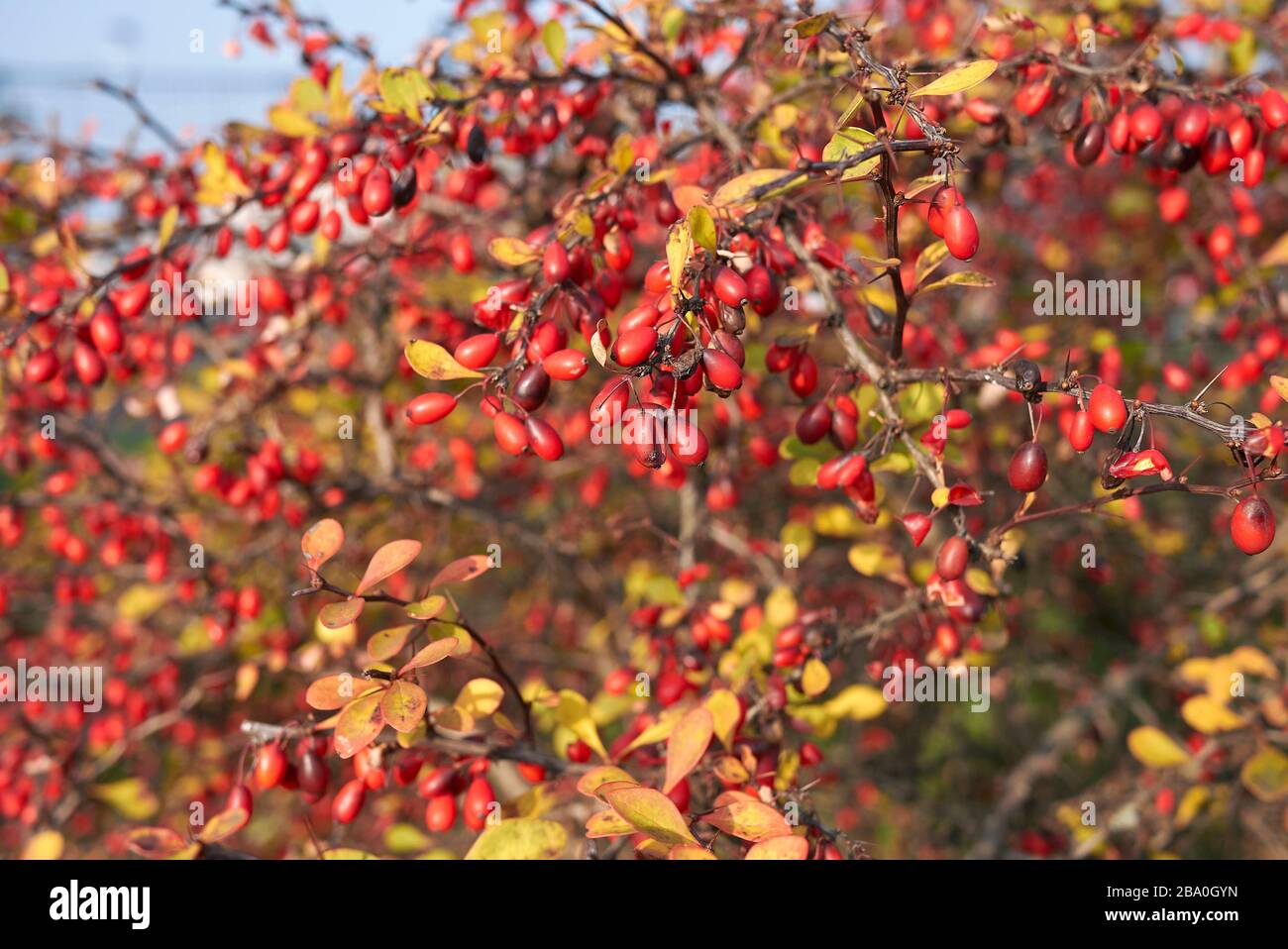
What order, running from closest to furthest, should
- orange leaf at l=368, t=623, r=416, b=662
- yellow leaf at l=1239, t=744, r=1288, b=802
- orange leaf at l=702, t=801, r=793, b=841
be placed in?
orange leaf at l=702, t=801, r=793, b=841 < orange leaf at l=368, t=623, r=416, b=662 < yellow leaf at l=1239, t=744, r=1288, b=802

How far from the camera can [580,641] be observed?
174 inches

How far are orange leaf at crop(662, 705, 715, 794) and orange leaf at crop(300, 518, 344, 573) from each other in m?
0.66

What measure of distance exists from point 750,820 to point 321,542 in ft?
2.78

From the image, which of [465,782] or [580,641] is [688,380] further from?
[580,641]

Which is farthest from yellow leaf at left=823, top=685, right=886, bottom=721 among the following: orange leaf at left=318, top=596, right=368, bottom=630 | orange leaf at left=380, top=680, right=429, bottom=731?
orange leaf at left=318, top=596, right=368, bottom=630

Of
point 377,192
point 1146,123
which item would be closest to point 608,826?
point 377,192

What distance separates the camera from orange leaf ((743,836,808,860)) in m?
1.31

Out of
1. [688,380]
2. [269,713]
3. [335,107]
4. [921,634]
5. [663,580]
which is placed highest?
[335,107]

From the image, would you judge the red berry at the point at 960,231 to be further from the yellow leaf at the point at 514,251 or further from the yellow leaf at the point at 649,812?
the yellow leaf at the point at 649,812

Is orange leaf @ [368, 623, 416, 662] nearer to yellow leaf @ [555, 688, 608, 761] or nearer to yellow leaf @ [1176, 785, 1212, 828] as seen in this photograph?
yellow leaf @ [555, 688, 608, 761]

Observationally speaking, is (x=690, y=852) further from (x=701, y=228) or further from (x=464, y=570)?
(x=701, y=228)

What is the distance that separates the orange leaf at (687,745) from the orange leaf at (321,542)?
26.0 inches
